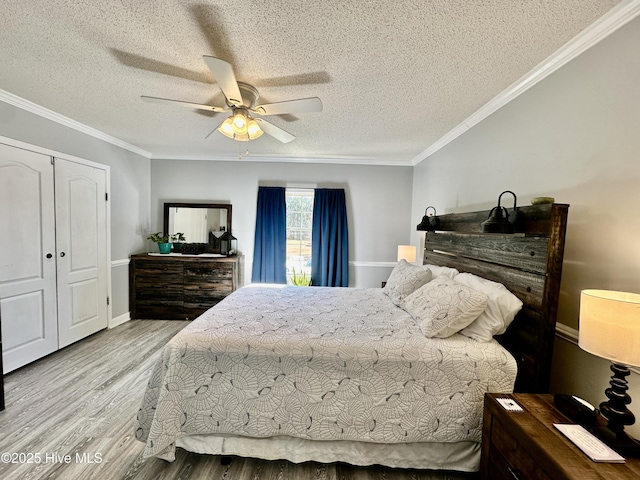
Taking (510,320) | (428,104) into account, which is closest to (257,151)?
(428,104)

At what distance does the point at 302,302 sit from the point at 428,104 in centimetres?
206

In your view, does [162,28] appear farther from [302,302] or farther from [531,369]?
[531,369]

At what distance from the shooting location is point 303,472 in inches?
62.3

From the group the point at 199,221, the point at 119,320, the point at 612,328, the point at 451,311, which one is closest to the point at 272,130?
the point at 451,311

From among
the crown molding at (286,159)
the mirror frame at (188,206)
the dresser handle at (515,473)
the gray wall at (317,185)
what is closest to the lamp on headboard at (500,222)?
the dresser handle at (515,473)

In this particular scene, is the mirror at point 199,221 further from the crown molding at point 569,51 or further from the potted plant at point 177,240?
the crown molding at point 569,51

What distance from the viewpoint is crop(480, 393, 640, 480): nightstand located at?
92 centimetres

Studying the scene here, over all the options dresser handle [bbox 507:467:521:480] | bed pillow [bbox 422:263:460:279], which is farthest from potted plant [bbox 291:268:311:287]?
dresser handle [bbox 507:467:521:480]

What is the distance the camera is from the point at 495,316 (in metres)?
1.66

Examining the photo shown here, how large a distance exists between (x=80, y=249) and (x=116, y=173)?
116cm

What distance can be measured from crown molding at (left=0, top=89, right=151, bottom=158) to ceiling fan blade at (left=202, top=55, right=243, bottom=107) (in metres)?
2.16

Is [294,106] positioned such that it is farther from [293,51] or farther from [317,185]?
[317,185]

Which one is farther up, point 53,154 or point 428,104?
point 428,104

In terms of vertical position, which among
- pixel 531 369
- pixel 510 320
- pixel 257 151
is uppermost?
pixel 257 151
